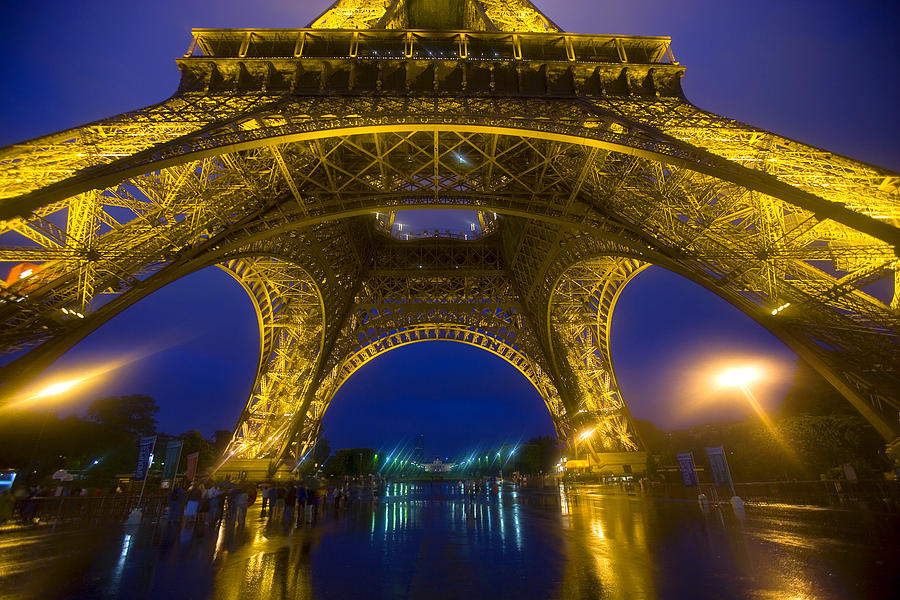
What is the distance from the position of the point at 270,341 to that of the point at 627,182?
75.8 ft

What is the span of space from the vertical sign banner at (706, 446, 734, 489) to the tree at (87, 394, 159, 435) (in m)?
57.4

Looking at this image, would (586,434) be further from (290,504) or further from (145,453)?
(145,453)

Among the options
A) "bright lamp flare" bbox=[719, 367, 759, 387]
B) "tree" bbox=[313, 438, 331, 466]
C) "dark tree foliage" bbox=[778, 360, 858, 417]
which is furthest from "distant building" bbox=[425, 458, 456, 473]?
"bright lamp flare" bbox=[719, 367, 759, 387]

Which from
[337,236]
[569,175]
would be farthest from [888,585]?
[337,236]

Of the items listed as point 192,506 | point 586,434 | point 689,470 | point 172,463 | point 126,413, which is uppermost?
point 126,413

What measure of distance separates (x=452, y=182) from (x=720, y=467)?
14245 millimetres

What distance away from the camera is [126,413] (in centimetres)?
4978

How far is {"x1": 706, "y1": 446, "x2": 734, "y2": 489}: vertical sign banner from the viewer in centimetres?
1245

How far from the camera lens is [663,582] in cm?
491

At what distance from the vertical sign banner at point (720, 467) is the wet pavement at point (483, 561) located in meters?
1.86

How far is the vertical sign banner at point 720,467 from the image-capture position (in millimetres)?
12445

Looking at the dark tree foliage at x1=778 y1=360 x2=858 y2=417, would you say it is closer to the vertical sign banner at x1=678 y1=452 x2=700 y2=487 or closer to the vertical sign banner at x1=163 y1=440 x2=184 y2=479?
the vertical sign banner at x1=678 y1=452 x2=700 y2=487

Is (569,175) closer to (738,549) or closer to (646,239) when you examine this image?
(646,239)

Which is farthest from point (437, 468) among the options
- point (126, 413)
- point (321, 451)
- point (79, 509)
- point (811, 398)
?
point (79, 509)
